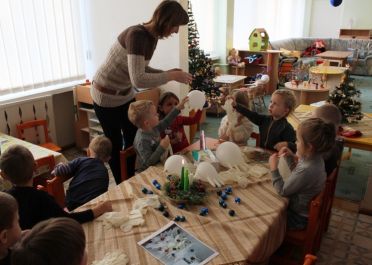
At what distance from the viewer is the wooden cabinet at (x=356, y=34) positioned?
9352 millimetres

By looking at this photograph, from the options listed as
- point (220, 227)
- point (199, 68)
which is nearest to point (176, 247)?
point (220, 227)

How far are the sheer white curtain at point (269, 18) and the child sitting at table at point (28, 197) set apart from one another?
20.3ft

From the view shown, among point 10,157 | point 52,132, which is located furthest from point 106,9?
point 10,157

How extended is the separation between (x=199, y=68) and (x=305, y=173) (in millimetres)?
3162

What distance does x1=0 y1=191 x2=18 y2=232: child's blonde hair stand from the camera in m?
1.01

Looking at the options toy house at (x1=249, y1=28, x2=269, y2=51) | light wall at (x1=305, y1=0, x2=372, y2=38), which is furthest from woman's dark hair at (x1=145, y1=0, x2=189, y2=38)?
light wall at (x1=305, y1=0, x2=372, y2=38)

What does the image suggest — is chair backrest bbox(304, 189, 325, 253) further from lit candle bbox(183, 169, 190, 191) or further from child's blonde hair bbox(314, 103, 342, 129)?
child's blonde hair bbox(314, 103, 342, 129)

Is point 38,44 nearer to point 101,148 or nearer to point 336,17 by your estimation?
point 101,148

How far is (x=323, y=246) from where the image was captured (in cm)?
223

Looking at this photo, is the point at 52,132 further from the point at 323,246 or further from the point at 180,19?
the point at 323,246

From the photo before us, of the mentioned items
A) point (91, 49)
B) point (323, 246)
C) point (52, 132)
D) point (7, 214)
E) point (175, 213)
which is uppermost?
point (91, 49)

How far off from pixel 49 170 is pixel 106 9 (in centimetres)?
211

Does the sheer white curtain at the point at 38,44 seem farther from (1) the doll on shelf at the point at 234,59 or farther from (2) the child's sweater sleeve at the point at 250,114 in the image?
(1) the doll on shelf at the point at 234,59

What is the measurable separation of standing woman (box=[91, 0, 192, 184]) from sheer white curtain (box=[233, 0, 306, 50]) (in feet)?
17.1
